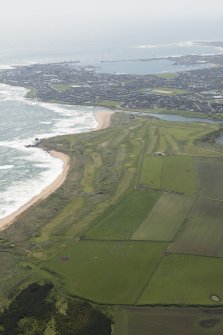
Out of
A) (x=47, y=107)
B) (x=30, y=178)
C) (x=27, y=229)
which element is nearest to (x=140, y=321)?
(x=27, y=229)

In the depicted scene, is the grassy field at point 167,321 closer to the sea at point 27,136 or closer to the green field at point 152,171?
the sea at point 27,136

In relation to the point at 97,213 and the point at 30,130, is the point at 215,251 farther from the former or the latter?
the point at 30,130

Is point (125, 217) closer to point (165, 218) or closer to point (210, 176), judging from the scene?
point (165, 218)

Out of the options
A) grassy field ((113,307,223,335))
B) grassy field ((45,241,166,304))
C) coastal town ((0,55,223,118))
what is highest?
coastal town ((0,55,223,118))

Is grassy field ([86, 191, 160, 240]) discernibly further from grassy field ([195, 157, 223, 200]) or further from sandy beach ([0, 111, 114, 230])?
sandy beach ([0, 111, 114, 230])

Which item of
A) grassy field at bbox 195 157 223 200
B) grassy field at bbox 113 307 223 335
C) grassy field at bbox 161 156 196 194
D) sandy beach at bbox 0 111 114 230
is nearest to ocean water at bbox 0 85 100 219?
sandy beach at bbox 0 111 114 230

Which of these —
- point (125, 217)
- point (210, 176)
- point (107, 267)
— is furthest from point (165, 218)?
point (210, 176)

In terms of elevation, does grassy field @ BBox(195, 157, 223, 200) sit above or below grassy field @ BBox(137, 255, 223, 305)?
above
